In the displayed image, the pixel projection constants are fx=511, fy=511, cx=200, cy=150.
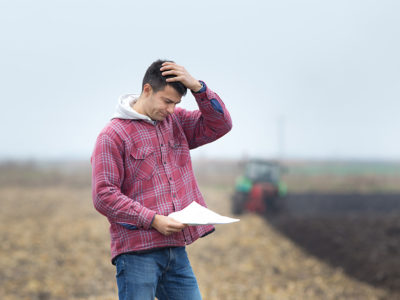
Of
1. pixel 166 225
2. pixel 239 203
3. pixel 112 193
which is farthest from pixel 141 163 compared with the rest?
pixel 239 203

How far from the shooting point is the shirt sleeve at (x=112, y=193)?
2.17m

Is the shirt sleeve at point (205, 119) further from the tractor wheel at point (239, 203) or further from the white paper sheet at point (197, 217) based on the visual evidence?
the tractor wheel at point (239, 203)

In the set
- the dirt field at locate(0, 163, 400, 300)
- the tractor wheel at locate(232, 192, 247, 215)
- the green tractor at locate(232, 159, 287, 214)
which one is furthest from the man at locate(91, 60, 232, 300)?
the tractor wheel at locate(232, 192, 247, 215)

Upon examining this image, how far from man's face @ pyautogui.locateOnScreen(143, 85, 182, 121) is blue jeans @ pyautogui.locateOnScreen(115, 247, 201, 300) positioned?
62cm

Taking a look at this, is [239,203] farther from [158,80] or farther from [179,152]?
[158,80]

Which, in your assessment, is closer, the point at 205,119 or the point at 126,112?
the point at 126,112

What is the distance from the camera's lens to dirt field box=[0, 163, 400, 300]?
594 centimetres

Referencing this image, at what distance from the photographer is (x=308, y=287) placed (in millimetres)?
6207

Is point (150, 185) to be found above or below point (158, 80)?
below

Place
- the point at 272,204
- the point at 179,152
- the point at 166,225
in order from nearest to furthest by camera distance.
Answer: the point at 166,225 < the point at 179,152 < the point at 272,204

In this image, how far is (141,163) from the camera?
231cm

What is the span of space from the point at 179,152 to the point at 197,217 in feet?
1.39

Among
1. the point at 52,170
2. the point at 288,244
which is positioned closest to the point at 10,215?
the point at 288,244

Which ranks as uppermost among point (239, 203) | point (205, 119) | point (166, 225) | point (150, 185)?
point (205, 119)
